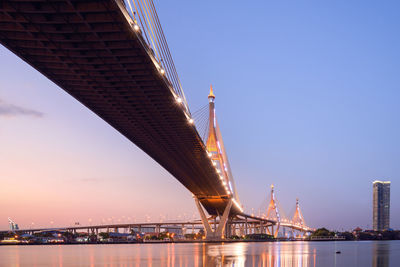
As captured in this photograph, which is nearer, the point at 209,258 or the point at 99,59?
the point at 99,59

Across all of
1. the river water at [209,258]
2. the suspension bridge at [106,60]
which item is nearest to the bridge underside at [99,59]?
the suspension bridge at [106,60]

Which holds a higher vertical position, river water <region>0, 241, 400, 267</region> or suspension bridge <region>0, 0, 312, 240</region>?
suspension bridge <region>0, 0, 312, 240</region>

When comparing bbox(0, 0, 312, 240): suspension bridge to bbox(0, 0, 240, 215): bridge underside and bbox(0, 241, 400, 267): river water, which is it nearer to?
bbox(0, 0, 240, 215): bridge underside

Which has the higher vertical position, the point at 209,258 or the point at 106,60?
the point at 106,60

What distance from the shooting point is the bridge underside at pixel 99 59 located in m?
18.5

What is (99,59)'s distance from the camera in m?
23.8

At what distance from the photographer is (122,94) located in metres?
30.1

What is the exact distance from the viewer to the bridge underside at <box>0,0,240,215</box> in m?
18.5

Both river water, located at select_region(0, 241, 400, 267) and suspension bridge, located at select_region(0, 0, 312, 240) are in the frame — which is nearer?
suspension bridge, located at select_region(0, 0, 312, 240)

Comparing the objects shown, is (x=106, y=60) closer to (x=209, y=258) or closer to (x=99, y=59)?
(x=99, y=59)

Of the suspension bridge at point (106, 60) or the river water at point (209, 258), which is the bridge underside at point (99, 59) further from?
the river water at point (209, 258)

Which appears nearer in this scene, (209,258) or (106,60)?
(106,60)

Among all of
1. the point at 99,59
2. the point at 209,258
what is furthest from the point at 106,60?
the point at 209,258

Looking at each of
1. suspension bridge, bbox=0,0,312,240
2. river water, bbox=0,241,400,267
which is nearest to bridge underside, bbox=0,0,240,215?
suspension bridge, bbox=0,0,312,240
